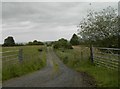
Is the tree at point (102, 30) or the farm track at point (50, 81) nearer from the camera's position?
the farm track at point (50, 81)

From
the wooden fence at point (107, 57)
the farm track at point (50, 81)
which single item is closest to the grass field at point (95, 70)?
the wooden fence at point (107, 57)

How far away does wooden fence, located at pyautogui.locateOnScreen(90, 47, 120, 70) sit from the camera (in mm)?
17181

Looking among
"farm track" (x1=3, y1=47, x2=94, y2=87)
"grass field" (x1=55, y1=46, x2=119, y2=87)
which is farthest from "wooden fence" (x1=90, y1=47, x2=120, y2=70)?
"farm track" (x1=3, y1=47, x2=94, y2=87)

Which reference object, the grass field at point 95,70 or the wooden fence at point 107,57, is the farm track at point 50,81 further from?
the wooden fence at point 107,57

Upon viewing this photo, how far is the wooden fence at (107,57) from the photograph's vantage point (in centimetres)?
1718

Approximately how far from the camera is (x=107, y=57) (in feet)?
66.1

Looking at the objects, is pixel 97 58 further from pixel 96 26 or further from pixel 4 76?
pixel 4 76

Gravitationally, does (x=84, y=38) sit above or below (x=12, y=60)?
above

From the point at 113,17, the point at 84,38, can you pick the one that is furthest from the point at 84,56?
the point at 113,17

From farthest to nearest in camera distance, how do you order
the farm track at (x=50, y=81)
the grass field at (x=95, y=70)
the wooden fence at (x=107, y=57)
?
the wooden fence at (x=107, y=57), the farm track at (x=50, y=81), the grass field at (x=95, y=70)

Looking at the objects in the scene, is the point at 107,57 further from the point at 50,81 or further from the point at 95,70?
the point at 50,81

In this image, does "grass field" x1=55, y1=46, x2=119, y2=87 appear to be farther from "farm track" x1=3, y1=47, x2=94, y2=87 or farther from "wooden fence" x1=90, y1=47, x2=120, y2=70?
"farm track" x1=3, y1=47, x2=94, y2=87

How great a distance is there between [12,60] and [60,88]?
1097 cm

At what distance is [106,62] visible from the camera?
2020 centimetres
